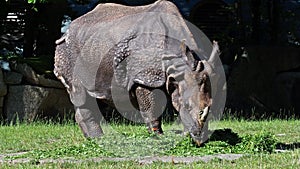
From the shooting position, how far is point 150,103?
720 centimetres

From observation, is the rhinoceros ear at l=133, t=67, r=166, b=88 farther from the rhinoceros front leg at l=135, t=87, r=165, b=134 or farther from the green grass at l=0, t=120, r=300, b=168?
the green grass at l=0, t=120, r=300, b=168

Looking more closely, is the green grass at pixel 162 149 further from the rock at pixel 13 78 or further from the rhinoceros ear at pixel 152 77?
the rock at pixel 13 78

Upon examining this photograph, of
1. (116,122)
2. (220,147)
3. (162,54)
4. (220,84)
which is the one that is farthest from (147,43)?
(116,122)

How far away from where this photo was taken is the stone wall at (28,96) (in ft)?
41.3

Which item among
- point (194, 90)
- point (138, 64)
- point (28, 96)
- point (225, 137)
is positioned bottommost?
point (28, 96)

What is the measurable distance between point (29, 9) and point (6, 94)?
2383 mm

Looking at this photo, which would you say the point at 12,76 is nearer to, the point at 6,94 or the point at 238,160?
the point at 6,94

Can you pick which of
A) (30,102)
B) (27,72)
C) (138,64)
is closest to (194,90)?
(138,64)

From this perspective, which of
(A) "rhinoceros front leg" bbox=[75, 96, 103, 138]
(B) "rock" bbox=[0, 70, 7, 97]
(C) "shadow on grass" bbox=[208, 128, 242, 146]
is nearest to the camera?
(C) "shadow on grass" bbox=[208, 128, 242, 146]

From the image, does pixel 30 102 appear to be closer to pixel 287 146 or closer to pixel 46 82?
pixel 46 82

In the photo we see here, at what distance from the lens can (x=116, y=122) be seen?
1203 centimetres

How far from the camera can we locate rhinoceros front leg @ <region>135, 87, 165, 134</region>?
23.5ft

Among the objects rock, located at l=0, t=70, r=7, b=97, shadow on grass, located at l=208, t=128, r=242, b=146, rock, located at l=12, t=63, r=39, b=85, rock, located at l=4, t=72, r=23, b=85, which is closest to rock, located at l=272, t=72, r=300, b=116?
rock, located at l=12, t=63, r=39, b=85

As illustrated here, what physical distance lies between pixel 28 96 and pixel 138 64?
588 cm
